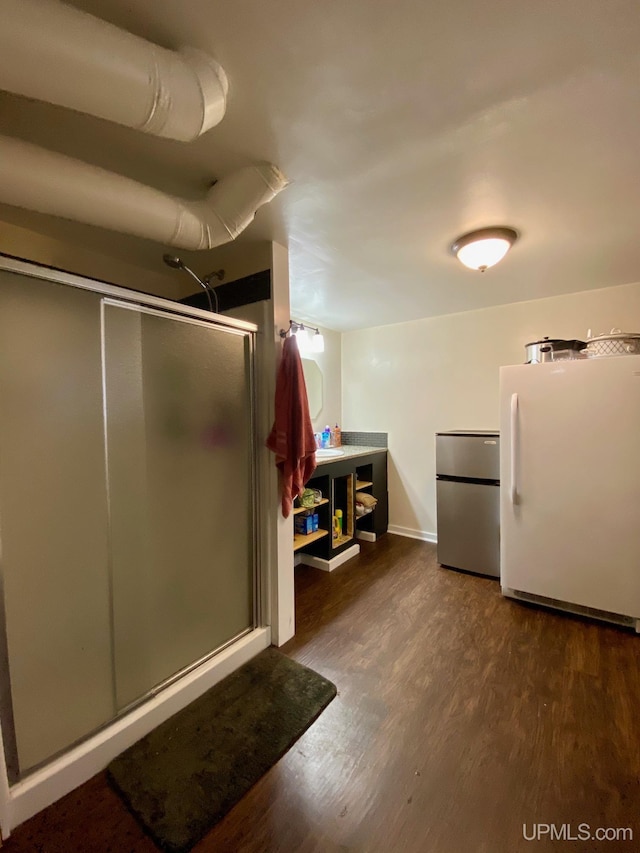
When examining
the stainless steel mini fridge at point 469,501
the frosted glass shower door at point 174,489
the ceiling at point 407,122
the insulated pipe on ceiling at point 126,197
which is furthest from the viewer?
the stainless steel mini fridge at point 469,501

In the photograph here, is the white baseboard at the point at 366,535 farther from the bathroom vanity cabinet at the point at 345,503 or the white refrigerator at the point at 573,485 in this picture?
the white refrigerator at the point at 573,485

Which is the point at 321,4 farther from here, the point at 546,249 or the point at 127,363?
the point at 546,249

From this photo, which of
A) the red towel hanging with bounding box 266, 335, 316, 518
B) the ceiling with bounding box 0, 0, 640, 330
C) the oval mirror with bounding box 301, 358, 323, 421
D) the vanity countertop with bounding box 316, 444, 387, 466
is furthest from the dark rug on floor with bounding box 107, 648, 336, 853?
the oval mirror with bounding box 301, 358, 323, 421

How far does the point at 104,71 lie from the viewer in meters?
0.81

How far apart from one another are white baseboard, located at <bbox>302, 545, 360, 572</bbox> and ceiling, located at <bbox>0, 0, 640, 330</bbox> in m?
2.31

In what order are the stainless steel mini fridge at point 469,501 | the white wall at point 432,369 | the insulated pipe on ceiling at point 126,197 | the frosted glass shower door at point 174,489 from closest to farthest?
the insulated pipe on ceiling at point 126,197
the frosted glass shower door at point 174,489
the stainless steel mini fridge at point 469,501
the white wall at point 432,369

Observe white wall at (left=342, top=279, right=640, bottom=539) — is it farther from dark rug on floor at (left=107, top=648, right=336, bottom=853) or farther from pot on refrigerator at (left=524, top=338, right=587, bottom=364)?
dark rug on floor at (left=107, top=648, right=336, bottom=853)

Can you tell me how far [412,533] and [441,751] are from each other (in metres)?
2.37

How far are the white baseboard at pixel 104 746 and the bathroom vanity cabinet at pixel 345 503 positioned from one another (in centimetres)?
101

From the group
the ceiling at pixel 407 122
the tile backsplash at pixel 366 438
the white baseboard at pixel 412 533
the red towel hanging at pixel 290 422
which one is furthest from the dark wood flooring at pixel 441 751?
the ceiling at pixel 407 122

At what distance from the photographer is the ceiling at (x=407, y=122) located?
858 mm

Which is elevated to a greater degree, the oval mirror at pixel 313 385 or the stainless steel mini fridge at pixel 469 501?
the oval mirror at pixel 313 385

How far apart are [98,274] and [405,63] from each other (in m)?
1.78

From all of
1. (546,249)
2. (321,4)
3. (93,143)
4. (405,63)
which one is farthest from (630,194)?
(93,143)
